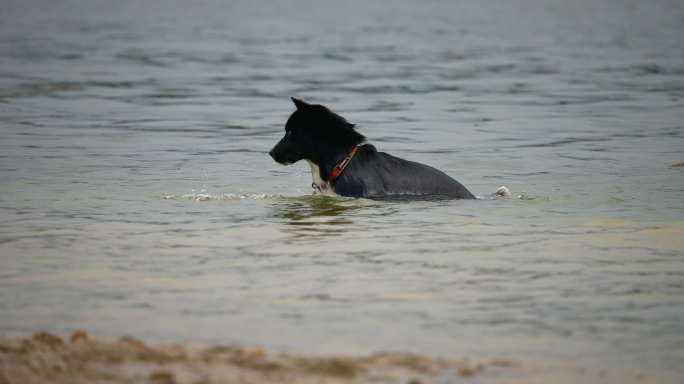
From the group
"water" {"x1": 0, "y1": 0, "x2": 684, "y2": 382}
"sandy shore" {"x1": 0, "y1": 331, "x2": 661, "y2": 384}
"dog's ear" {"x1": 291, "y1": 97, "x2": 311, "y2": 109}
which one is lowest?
"sandy shore" {"x1": 0, "y1": 331, "x2": 661, "y2": 384}

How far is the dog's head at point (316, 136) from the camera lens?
37.8 feet

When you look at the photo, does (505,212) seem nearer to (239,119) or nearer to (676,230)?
(676,230)

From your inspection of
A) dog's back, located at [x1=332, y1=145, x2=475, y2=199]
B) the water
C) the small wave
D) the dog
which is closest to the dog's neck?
the dog

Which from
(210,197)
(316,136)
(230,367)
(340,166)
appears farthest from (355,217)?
(230,367)

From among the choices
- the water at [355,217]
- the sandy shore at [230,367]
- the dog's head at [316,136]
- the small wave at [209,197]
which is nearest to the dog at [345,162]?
the dog's head at [316,136]

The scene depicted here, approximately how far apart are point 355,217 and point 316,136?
1.33 metres

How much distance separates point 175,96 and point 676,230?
19240 mm

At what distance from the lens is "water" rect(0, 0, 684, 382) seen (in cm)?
667

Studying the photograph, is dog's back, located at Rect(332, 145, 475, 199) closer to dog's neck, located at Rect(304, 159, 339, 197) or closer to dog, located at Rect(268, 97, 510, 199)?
dog, located at Rect(268, 97, 510, 199)

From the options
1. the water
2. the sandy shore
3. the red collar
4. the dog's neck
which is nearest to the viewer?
the sandy shore

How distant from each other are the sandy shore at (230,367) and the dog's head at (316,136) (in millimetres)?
5742

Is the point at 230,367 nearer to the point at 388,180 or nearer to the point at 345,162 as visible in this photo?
the point at 345,162

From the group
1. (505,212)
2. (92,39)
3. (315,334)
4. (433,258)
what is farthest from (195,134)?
(92,39)

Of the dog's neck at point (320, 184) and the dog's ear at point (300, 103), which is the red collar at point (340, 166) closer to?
the dog's neck at point (320, 184)
